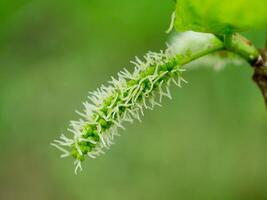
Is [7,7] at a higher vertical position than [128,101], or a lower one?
higher

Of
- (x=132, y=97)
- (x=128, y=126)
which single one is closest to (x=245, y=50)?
(x=132, y=97)

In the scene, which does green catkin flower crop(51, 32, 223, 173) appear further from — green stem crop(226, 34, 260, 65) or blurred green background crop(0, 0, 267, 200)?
blurred green background crop(0, 0, 267, 200)

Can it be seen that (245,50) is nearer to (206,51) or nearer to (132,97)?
(206,51)

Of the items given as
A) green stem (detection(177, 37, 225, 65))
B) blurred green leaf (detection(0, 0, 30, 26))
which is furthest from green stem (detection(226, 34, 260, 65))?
blurred green leaf (detection(0, 0, 30, 26))

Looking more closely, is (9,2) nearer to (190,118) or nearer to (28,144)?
(190,118)

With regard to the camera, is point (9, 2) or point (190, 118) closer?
point (9, 2)

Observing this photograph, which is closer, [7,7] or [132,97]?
[132,97]

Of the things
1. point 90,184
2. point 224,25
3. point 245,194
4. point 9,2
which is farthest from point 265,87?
point 90,184
